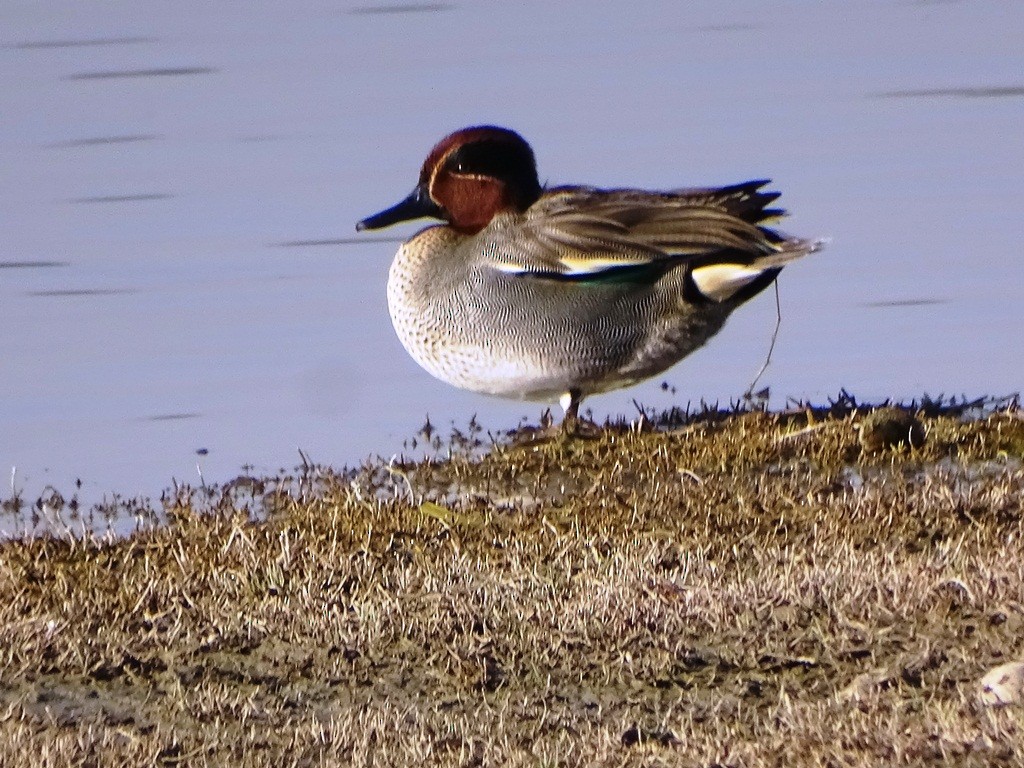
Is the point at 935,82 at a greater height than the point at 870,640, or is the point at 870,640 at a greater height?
the point at 935,82

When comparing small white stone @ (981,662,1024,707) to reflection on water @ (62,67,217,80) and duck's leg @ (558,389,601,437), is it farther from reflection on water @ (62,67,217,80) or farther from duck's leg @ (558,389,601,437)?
reflection on water @ (62,67,217,80)

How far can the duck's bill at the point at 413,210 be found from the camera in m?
7.40

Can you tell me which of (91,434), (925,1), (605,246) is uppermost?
(925,1)

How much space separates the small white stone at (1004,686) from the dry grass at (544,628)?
58 mm

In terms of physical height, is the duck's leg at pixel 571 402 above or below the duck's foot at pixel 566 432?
above

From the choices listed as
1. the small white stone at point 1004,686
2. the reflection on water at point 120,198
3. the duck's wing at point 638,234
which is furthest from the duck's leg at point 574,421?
the reflection on water at point 120,198

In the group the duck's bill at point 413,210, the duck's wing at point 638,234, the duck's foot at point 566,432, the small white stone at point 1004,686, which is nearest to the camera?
the small white stone at point 1004,686

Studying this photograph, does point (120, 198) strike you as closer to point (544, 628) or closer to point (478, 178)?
point (478, 178)

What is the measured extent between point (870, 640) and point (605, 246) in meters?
2.64

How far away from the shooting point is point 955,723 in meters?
3.50

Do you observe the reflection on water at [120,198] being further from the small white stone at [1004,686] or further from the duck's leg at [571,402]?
the small white stone at [1004,686]

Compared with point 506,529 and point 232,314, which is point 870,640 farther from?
point 232,314

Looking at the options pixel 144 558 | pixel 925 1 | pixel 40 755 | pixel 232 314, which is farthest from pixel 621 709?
pixel 925 1

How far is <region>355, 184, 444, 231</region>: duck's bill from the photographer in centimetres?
740
